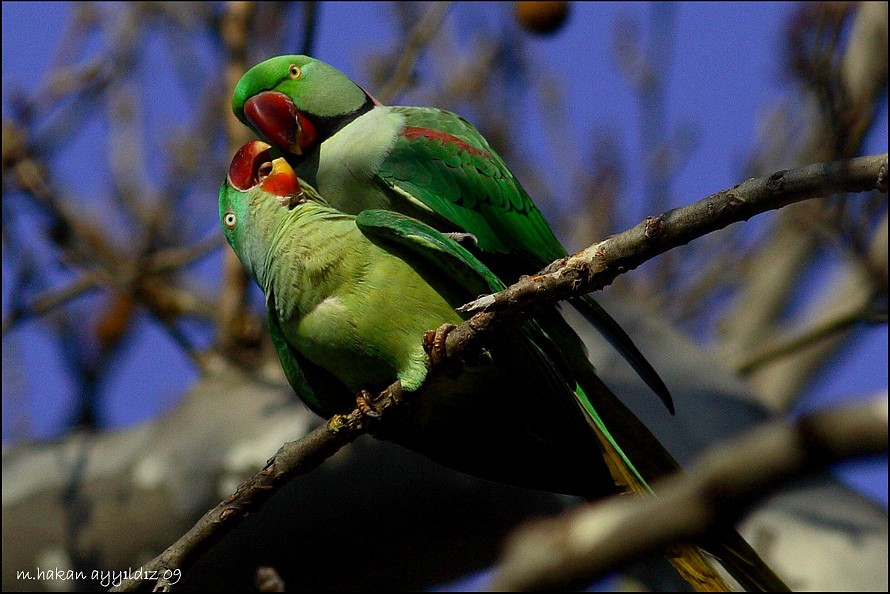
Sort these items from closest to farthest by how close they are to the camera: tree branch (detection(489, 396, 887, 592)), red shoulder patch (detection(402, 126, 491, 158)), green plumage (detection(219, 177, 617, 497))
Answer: tree branch (detection(489, 396, 887, 592)), green plumage (detection(219, 177, 617, 497)), red shoulder patch (detection(402, 126, 491, 158))

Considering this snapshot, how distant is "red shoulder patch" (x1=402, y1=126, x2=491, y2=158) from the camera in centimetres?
334

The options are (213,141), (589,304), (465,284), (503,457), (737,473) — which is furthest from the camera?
(213,141)

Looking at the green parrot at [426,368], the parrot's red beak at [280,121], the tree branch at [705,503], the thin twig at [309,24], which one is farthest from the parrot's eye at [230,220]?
the tree branch at [705,503]

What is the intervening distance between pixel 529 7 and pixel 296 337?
6.21 ft

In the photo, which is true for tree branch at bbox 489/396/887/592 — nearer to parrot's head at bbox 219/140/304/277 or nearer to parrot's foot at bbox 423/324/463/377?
parrot's foot at bbox 423/324/463/377

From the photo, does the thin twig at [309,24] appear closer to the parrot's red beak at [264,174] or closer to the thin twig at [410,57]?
the thin twig at [410,57]

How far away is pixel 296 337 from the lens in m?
2.70

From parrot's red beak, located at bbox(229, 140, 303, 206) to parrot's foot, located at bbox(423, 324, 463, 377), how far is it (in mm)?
823

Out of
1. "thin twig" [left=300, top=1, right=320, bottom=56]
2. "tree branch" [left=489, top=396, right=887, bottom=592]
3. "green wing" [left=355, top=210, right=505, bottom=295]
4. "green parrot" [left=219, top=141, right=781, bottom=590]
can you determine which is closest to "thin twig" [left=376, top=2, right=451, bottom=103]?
"thin twig" [left=300, top=1, right=320, bottom=56]

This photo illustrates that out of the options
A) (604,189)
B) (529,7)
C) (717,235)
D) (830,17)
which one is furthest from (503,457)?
(717,235)

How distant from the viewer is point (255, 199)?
9.82 feet

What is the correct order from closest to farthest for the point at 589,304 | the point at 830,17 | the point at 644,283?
the point at 589,304, the point at 830,17, the point at 644,283

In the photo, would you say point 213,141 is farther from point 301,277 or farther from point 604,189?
point 301,277

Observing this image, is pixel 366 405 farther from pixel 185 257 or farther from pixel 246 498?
pixel 185 257
